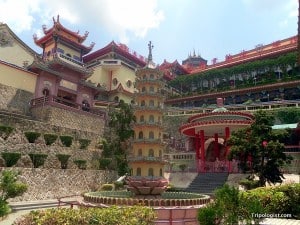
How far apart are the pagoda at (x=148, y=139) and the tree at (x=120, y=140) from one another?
11257 mm

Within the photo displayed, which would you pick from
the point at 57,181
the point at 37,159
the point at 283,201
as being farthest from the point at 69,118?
the point at 283,201

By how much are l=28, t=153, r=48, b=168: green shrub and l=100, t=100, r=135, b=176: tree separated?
6.65 metres

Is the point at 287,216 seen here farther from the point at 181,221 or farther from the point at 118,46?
the point at 118,46

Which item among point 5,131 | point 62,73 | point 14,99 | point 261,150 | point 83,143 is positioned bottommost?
point 261,150

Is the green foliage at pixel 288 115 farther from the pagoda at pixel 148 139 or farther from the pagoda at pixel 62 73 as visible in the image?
the pagoda at pixel 148 139

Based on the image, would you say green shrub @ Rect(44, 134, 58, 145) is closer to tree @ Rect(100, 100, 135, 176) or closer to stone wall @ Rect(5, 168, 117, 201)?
stone wall @ Rect(5, 168, 117, 201)

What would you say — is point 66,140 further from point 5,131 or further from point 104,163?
point 5,131

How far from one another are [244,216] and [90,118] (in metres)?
25.6

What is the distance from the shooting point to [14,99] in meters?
30.0

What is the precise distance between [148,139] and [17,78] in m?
18.9

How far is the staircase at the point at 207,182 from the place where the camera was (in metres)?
22.5

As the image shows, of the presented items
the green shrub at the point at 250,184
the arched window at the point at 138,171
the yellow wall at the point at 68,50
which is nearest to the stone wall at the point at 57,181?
the arched window at the point at 138,171

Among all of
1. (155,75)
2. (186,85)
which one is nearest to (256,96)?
(186,85)

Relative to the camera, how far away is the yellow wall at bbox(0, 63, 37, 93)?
96.9 ft
